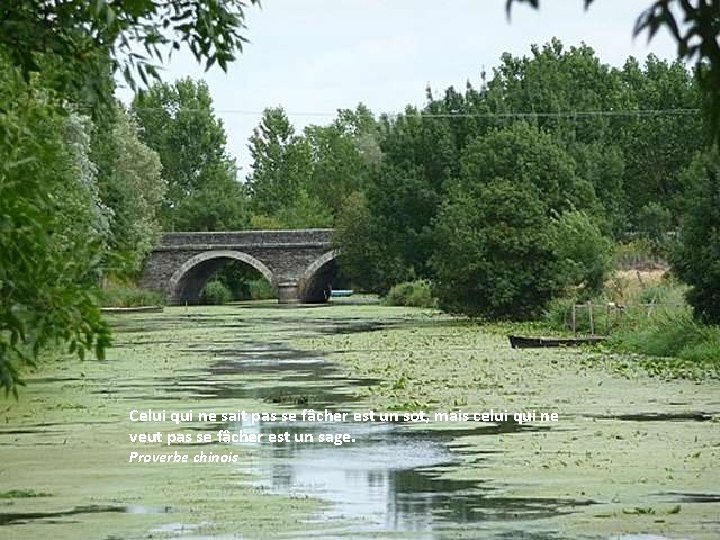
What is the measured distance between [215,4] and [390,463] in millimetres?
5679

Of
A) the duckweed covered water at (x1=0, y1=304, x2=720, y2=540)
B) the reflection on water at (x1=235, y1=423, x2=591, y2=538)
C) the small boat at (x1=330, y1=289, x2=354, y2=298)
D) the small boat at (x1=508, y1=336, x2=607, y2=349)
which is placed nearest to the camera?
the duckweed covered water at (x1=0, y1=304, x2=720, y2=540)

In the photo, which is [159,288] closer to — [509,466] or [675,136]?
[675,136]

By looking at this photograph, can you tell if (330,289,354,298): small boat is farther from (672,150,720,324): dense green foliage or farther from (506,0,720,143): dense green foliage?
(506,0,720,143): dense green foliage

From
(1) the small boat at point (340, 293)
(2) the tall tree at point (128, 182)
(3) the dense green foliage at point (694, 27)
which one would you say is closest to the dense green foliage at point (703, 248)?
(3) the dense green foliage at point (694, 27)

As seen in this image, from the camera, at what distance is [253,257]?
265ft

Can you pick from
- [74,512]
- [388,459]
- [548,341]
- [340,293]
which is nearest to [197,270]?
[340,293]

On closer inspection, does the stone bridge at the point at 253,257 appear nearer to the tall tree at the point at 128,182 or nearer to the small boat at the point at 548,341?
the tall tree at the point at 128,182

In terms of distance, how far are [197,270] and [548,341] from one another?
51021 millimetres

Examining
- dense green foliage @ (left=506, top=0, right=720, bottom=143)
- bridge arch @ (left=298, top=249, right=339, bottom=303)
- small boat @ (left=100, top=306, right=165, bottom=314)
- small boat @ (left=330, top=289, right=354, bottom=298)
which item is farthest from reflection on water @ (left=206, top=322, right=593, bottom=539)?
small boat @ (left=330, top=289, right=354, bottom=298)

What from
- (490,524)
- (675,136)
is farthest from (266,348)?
(675,136)

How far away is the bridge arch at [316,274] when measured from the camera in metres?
79.4

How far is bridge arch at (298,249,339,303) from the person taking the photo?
79375 mm

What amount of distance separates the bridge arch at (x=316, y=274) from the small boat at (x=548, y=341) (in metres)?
46.2

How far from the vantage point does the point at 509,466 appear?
13.5 m
